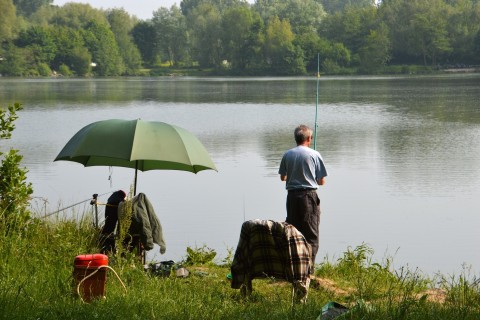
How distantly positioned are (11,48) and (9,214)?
3895 inches

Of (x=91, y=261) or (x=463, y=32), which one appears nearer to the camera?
(x=91, y=261)

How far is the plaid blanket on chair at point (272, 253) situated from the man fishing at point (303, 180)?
942 mm

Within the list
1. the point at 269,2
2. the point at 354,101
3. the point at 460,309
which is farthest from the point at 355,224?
the point at 269,2

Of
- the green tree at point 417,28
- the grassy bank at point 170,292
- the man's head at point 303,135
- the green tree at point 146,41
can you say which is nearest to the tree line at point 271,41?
the green tree at point 417,28

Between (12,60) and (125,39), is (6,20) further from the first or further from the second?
(125,39)

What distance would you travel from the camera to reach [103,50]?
111625 millimetres

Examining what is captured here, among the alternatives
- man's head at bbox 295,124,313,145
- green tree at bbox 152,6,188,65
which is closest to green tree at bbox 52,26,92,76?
green tree at bbox 152,6,188,65

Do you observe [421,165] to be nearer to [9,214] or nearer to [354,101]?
[9,214]

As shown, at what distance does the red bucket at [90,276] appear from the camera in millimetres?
5844

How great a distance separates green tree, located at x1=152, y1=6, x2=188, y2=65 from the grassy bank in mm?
112964

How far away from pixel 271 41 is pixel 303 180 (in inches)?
4003

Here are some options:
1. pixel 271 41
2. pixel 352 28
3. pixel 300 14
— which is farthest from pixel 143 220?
pixel 300 14

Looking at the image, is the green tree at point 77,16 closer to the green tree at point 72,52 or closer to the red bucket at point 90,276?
the green tree at point 72,52

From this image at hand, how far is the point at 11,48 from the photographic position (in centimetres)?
10300
